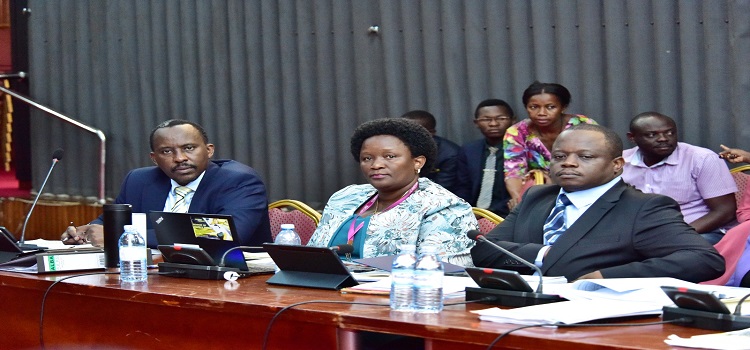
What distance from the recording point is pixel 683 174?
5184 mm

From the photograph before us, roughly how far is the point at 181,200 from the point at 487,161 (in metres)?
2.06

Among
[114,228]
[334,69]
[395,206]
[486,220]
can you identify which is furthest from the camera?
[334,69]

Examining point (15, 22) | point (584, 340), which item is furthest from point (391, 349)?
point (15, 22)

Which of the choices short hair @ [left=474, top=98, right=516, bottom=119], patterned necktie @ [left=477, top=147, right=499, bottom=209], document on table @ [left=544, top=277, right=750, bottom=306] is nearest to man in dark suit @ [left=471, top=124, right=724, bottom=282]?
document on table @ [left=544, top=277, right=750, bottom=306]

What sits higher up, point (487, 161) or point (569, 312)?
point (487, 161)

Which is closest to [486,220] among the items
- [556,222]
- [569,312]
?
[556,222]

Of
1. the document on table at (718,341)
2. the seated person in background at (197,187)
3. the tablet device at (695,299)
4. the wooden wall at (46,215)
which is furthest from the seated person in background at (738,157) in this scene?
the wooden wall at (46,215)

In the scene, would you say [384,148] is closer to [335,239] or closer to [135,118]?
[335,239]

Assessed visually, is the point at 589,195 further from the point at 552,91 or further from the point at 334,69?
the point at 334,69

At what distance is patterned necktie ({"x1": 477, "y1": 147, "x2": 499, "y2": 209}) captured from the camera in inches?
233

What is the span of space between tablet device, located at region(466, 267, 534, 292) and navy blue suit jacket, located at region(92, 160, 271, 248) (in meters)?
1.91

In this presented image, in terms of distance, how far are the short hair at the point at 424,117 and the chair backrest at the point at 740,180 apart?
1.80 meters

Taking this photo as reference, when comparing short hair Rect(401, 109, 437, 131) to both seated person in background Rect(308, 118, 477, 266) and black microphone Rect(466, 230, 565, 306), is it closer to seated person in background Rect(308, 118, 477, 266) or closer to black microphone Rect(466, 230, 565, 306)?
seated person in background Rect(308, 118, 477, 266)

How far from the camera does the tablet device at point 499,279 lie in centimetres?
261
